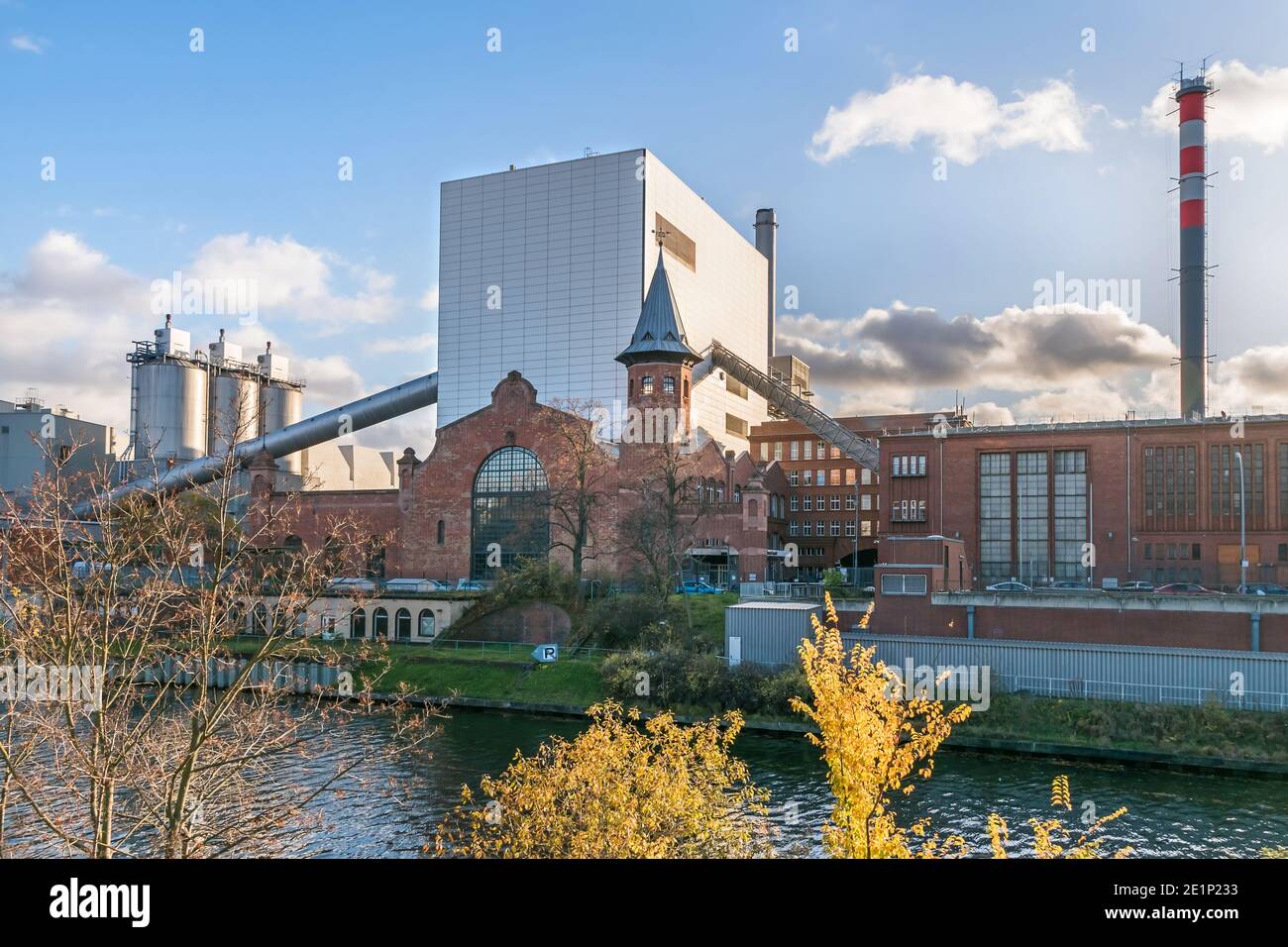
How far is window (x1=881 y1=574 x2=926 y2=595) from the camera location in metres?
39.9

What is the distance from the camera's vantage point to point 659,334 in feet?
205

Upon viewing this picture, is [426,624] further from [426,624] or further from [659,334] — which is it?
[659,334]

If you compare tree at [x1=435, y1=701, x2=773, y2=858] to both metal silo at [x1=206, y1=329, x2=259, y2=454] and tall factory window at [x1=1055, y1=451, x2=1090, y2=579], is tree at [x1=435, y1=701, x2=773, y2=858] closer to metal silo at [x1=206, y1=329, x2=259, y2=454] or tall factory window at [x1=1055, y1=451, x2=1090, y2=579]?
tall factory window at [x1=1055, y1=451, x2=1090, y2=579]

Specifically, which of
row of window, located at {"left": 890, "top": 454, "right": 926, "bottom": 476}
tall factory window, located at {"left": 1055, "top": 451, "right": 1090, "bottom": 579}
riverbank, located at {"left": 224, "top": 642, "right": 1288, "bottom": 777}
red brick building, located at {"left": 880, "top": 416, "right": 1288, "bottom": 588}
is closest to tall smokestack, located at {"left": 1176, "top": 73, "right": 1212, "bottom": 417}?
red brick building, located at {"left": 880, "top": 416, "right": 1288, "bottom": 588}

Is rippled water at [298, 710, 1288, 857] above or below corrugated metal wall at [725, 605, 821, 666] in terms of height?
below

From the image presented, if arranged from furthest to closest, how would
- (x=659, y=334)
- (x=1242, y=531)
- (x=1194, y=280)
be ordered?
1. (x=659, y=334)
2. (x=1194, y=280)
3. (x=1242, y=531)

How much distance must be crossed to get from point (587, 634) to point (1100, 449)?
30.2m

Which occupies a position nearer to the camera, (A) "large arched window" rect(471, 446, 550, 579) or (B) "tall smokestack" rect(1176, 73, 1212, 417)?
(B) "tall smokestack" rect(1176, 73, 1212, 417)

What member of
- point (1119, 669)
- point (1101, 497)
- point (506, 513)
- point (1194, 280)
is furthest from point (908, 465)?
point (506, 513)

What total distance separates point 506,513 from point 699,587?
15273mm

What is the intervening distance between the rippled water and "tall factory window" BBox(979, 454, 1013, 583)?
26.0m

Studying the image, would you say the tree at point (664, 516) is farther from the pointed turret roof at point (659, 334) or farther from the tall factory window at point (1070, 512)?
the tall factory window at point (1070, 512)

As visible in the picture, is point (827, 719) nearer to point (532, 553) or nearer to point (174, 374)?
point (532, 553)
